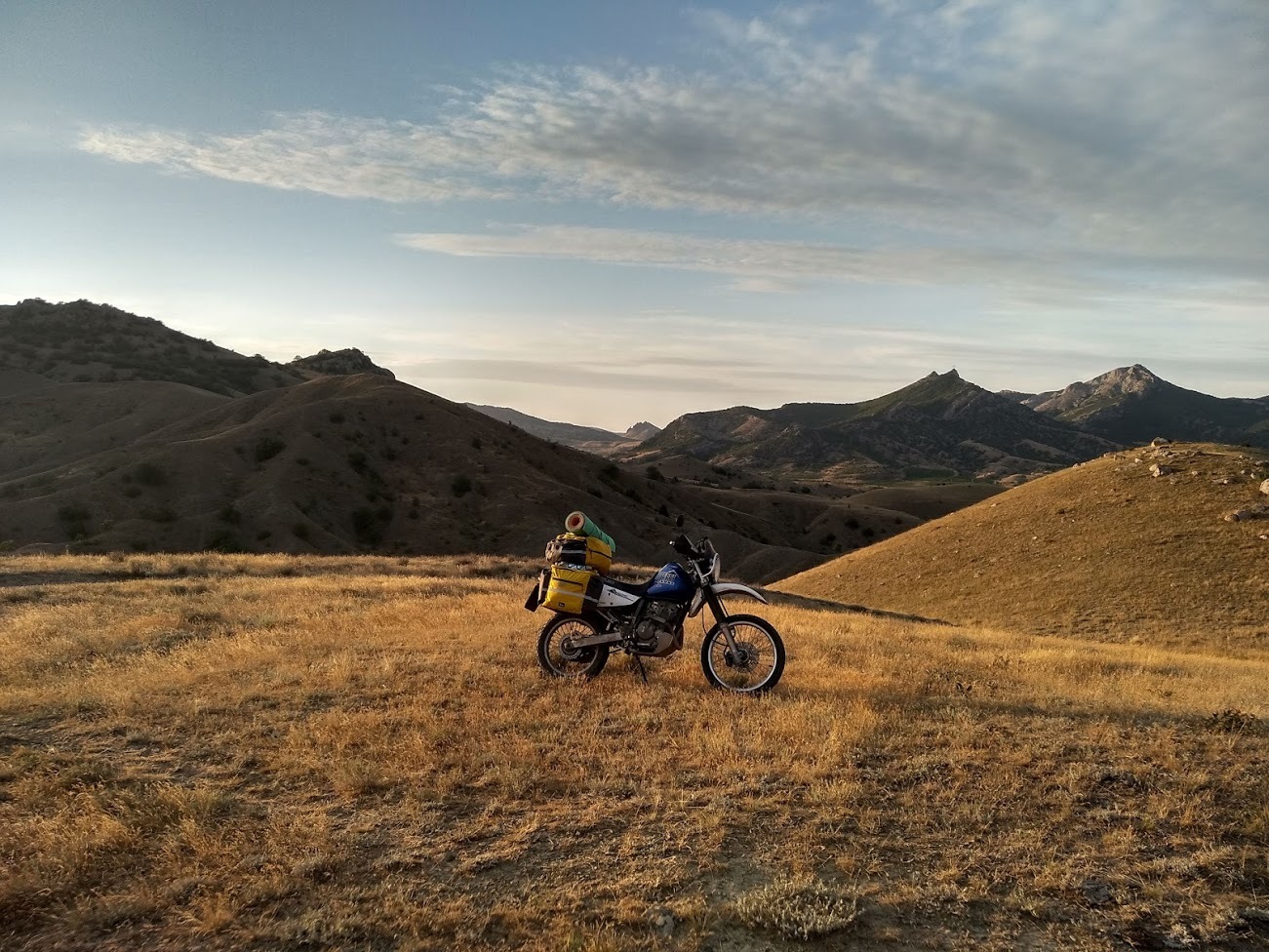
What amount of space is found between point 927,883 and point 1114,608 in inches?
1086

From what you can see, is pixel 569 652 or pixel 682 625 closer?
pixel 682 625

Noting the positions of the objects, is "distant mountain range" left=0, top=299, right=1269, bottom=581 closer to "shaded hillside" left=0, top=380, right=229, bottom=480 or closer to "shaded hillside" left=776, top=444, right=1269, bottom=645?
"shaded hillside" left=0, top=380, right=229, bottom=480

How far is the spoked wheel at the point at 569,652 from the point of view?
9391mm

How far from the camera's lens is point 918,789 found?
6.14m

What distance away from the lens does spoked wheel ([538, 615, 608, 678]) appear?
9.39m

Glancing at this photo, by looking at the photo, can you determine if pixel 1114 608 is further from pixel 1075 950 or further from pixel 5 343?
pixel 5 343

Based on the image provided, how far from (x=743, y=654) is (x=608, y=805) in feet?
11.9

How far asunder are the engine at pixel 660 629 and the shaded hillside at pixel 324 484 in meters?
43.7

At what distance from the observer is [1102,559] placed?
30.7m

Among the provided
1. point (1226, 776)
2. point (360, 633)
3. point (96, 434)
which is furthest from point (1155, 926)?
point (96, 434)

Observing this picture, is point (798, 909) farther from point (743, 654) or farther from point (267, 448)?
point (267, 448)

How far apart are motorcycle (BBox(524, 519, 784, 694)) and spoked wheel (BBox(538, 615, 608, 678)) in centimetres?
2

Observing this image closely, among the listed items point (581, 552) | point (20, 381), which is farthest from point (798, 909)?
point (20, 381)

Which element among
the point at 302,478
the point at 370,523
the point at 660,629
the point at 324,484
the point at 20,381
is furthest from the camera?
the point at 20,381
